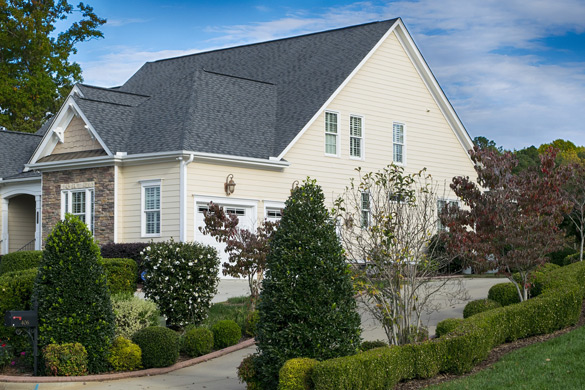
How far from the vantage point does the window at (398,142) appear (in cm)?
2748

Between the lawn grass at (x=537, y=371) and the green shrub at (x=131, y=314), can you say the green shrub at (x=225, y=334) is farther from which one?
the lawn grass at (x=537, y=371)

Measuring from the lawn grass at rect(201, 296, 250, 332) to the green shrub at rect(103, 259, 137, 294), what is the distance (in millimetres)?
1650

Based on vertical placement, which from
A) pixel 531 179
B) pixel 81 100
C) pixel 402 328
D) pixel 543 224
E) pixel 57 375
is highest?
pixel 81 100

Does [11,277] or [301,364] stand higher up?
[11,277]

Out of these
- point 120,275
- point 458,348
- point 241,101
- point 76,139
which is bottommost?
point 458,348

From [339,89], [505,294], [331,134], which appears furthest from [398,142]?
[505,294]

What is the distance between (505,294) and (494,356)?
10.6 feet

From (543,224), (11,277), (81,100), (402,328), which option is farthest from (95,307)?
(81,100)

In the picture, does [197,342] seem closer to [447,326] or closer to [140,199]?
[447,326]

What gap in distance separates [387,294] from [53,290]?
499cm

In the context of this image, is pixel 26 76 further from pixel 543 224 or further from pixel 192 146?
pixel 543 224

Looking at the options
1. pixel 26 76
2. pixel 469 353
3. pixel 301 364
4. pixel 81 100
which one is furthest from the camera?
pixel 26 76

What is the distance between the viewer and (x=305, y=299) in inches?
357

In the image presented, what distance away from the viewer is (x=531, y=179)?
44.4 feet
